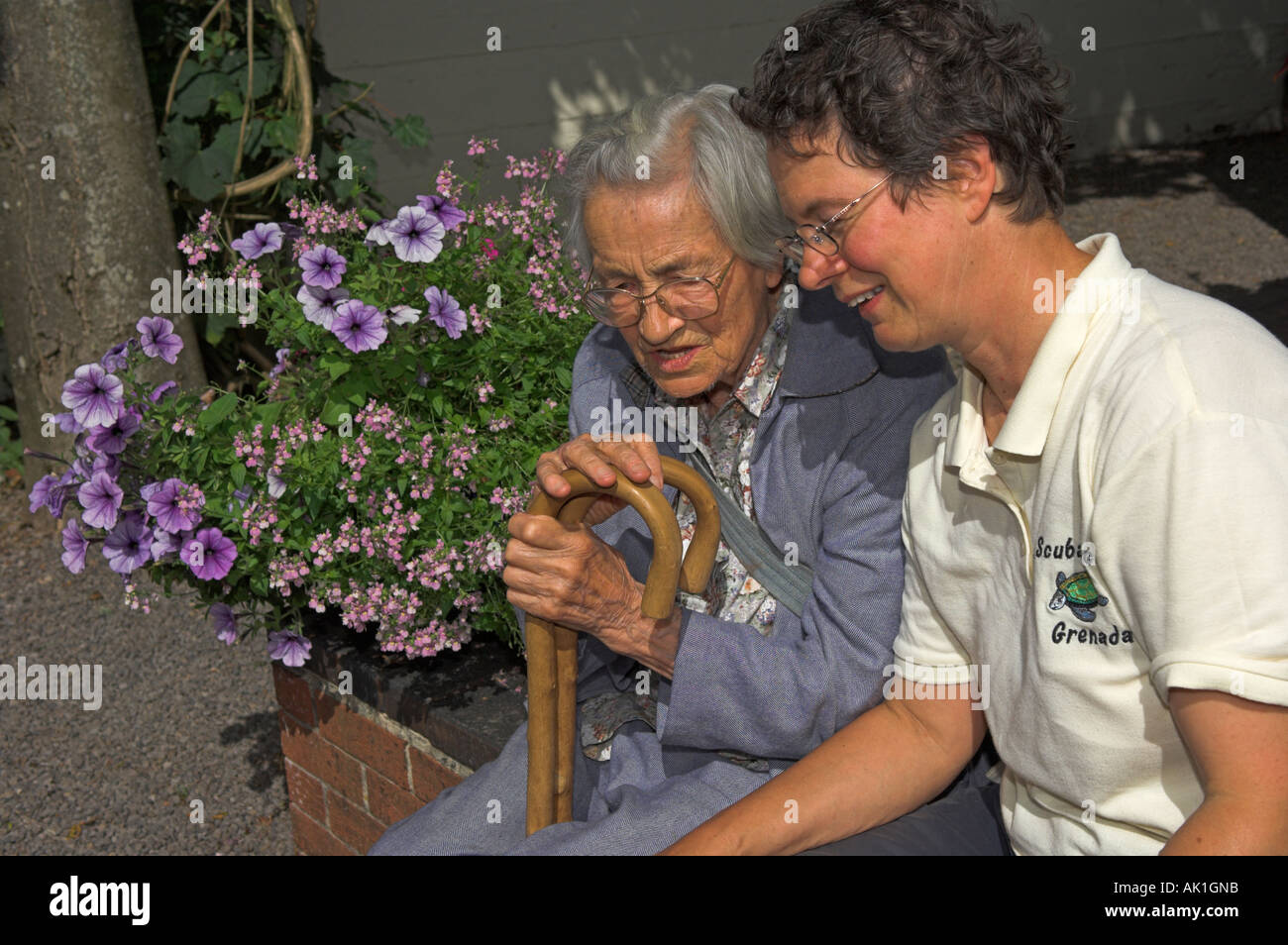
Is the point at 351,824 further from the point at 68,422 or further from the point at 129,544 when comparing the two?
the point at 68,422

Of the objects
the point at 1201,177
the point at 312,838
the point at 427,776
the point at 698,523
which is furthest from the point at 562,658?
the point at 1201,177

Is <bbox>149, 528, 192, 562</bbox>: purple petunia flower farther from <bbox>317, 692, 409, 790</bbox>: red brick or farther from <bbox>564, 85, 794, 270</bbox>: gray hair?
<bbox>564, 85, 794, 270</bbox>: gray hair

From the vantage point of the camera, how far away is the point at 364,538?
2.83 m

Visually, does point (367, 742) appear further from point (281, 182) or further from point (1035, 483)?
point (281, 182)

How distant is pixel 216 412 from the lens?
9.59 feet

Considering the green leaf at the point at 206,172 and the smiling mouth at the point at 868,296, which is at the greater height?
the green leaf at the point at 206,172

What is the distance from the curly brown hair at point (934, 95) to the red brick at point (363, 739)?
1786mm

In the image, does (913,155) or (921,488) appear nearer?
(913,155)

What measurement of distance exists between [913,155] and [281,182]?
418cm

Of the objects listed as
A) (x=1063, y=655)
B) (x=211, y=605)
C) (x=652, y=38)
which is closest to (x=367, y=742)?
(x=211, y=605)

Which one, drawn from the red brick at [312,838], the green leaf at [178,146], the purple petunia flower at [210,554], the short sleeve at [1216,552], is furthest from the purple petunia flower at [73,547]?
the green leaf at [178,146]

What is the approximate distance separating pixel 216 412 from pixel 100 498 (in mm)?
326

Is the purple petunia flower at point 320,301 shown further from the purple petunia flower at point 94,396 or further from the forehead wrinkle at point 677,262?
the forehead wrinkle at point 677,262

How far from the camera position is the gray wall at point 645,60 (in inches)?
298
